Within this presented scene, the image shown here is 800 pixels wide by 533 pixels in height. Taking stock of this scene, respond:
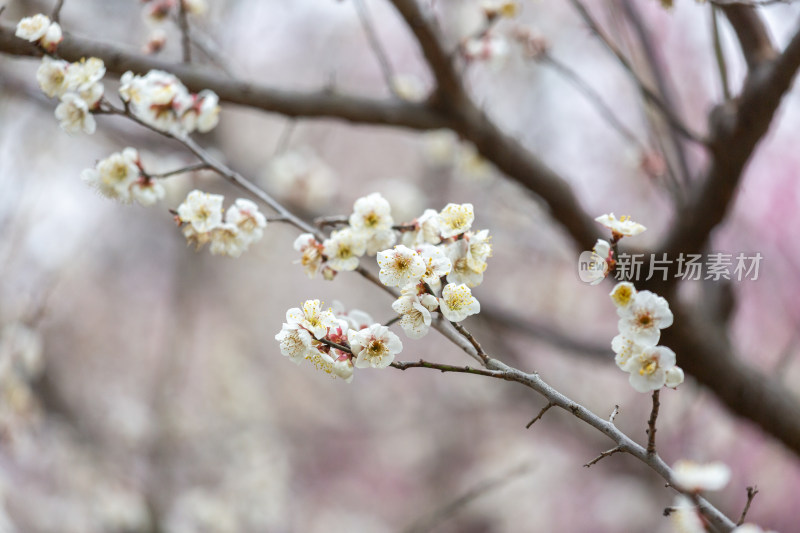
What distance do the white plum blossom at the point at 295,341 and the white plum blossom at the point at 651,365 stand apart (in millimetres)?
427

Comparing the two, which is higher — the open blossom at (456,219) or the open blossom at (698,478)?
the open blossom at (456,219)

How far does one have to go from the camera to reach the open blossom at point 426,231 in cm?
97

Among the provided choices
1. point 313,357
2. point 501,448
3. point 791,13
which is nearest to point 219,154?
point 313,357

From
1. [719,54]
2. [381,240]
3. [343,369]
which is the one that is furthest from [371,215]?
[719,54]

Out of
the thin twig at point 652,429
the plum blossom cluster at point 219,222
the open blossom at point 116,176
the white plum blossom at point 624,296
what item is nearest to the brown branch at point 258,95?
the open blossom at point 116,176

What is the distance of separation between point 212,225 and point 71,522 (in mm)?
2646

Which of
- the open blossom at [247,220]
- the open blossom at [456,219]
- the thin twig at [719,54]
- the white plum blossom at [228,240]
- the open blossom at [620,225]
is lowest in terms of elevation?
the white plum blossom at [228,240]

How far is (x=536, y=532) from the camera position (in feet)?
16.8

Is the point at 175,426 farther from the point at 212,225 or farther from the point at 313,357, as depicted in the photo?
the point at 313,357

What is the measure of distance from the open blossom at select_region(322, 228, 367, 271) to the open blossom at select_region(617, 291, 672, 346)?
41 cm

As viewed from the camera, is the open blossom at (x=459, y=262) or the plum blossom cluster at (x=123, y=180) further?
the plum blossom cluster at (x=123, y=180)

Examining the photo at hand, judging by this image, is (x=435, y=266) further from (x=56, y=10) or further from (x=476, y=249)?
(x=56, y=10)

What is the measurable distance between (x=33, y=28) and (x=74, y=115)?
0.57 ft

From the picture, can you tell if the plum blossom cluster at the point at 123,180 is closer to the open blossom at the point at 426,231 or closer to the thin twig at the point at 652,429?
the open blossom at the point at 426,231
